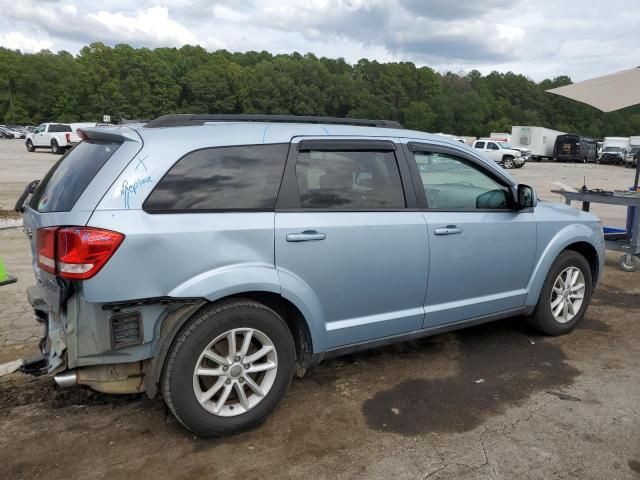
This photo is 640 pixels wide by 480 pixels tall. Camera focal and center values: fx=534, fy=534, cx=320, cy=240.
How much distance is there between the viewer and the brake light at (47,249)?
104 inches

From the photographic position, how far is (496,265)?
13.0 feet

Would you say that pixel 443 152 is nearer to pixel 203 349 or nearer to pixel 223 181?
pixel 223 181

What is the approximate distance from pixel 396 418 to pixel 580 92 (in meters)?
6.62

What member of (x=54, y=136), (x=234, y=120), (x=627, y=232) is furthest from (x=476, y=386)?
(x=54, y=136)

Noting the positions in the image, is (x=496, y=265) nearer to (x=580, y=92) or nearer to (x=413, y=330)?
(x=413, y=330)

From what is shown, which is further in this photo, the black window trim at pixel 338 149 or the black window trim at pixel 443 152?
the black window trim at pixel 443 152

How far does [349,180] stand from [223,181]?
0.84 metres

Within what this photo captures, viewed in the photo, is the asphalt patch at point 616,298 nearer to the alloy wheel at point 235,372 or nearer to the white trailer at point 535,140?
the alloy wheel at point 235,372

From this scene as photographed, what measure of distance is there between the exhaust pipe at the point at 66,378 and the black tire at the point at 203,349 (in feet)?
1.46

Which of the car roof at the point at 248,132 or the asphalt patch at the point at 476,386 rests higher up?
the car roof at the point at 248,132

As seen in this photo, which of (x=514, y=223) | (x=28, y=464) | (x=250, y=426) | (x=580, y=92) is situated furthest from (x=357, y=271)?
(x=580, y=92)

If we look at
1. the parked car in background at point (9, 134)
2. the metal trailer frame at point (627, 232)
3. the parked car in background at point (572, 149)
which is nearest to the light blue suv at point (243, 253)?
the metal trailer frame at point (627, 232)

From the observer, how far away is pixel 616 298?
19.4 feet

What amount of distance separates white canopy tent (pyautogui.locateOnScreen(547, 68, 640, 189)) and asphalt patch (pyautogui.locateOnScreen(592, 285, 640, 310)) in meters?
2.36
